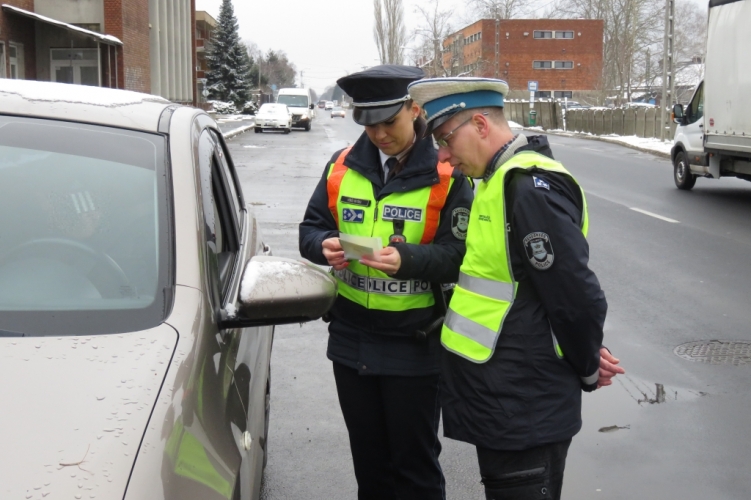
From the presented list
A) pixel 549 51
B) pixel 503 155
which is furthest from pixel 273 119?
pixel 549 51

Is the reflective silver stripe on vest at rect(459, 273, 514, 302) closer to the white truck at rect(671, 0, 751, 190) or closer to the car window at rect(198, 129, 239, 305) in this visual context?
the car window at rect(198, 129, 239, 305)

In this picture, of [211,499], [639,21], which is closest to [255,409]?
[211,499]

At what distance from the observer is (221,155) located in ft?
13.0

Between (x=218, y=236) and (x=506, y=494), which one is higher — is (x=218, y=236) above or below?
above

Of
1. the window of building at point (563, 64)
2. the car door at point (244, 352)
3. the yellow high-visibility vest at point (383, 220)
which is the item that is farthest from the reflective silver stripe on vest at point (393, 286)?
the window of building at point (563, 64)

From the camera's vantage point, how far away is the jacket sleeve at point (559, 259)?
2412mm

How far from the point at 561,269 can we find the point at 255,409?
1.08m

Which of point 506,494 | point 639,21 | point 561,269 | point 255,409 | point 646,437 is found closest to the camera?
point 561,269

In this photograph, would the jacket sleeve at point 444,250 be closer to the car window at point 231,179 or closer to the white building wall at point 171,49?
the car window at point 231,179

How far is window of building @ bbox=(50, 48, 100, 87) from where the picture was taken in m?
32.2

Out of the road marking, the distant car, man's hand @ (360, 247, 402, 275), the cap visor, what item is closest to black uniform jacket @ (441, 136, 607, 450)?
man's hand @ (360, 247, 402, 275)

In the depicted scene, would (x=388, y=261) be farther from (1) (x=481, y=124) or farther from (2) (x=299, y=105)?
(2) (x=299, y=105)

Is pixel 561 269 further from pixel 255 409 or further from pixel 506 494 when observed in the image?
pixel 255 409

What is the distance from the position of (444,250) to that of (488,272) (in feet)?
1.70
